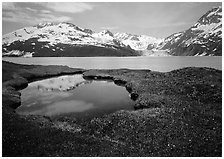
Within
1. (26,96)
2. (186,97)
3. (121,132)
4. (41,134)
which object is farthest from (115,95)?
(41,134)

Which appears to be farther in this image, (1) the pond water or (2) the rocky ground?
(1) the pond water

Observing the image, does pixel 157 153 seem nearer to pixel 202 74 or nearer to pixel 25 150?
pixel 25 150

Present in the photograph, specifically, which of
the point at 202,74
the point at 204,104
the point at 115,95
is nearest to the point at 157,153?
the point at 204,104

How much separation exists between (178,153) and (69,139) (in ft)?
31.4

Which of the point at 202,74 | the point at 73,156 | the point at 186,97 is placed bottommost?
the point at 73,156

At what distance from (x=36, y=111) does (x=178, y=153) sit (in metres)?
23.3

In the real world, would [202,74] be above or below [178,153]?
above

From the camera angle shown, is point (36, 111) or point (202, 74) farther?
point (202, 74)

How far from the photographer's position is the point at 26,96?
4262 cm

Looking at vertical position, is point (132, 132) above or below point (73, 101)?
below

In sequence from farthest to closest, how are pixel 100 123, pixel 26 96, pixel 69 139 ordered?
pixel 26 96, pixel 100 123, pixel 69 139

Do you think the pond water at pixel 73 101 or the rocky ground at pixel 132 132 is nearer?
the rocky ground at pixel 132 132

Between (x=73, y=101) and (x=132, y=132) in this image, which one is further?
(x=73, y=101)

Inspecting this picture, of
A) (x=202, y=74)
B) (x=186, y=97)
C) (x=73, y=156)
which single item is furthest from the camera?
(x=202, y=74)
